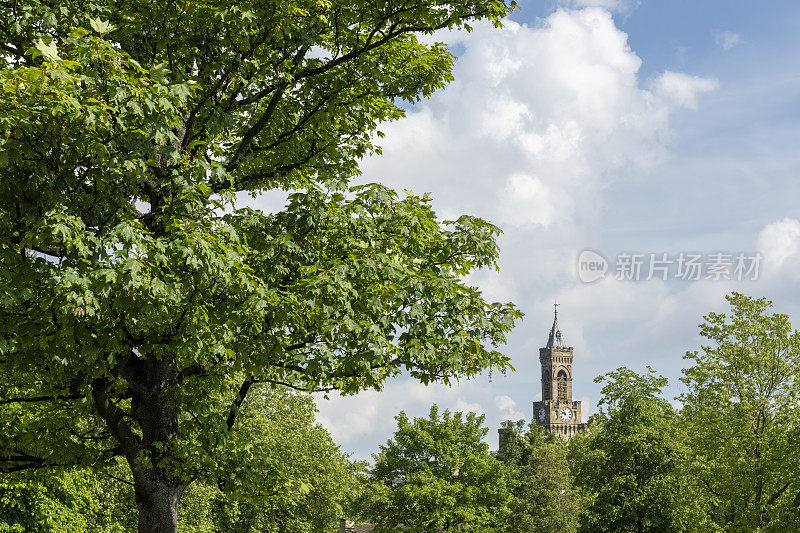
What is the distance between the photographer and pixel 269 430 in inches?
1791

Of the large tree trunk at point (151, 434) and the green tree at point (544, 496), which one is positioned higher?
the green tree at point (544, 496)

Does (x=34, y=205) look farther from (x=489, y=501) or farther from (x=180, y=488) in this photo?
(x=489, y=501)

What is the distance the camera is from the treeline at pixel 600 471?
34.0m

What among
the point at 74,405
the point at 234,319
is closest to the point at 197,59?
the point at 234,319

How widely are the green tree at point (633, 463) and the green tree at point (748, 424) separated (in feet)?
5.16

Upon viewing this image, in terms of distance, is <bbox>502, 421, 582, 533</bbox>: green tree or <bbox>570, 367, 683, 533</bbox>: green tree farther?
<bbox>502, 421, 582, 533</bbox>: green tree

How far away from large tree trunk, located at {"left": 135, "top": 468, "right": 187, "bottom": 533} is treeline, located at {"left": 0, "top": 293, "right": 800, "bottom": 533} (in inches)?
368

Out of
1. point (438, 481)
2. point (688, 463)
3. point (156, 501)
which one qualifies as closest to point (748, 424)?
point (688, 463)

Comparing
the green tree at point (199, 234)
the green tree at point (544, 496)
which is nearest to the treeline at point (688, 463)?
the green tree at point (544, 496)

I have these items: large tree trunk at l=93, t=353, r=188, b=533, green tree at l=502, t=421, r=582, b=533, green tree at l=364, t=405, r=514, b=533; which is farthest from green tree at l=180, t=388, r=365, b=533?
large tree trunk at l=93, t=353, r=188, b=533

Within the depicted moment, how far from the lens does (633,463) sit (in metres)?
38.4

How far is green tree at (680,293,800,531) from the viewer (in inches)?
1282

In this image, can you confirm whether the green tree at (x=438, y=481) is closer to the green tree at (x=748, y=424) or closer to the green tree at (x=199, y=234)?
the green tree at (x=748, y=424)

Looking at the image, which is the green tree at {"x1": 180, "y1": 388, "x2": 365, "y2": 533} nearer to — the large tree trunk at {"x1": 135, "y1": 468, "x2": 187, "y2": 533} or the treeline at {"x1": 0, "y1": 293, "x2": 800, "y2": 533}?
the treeline at {"x1": 0, "y1": 293, "x2": 800, "y2": 533}
